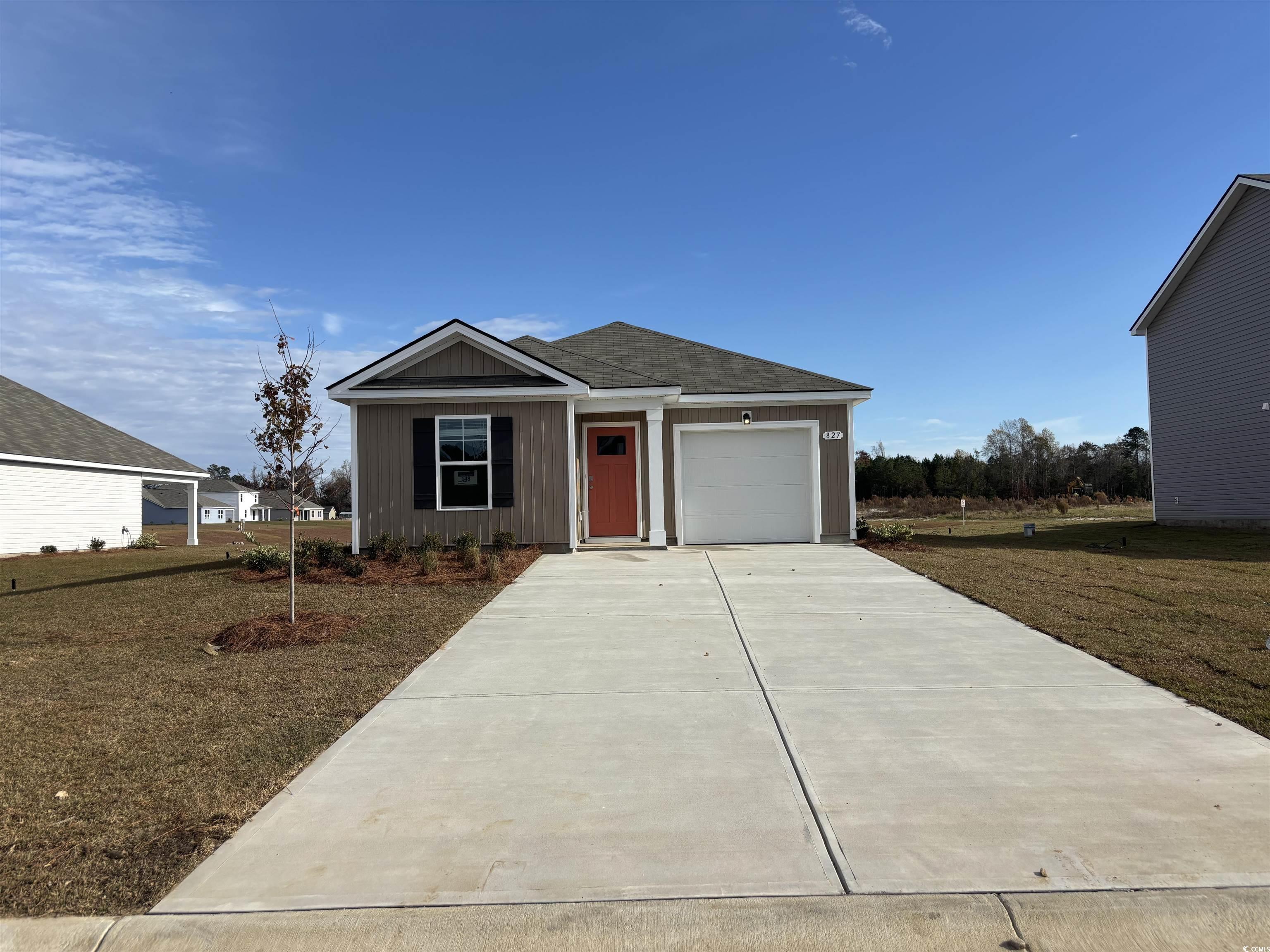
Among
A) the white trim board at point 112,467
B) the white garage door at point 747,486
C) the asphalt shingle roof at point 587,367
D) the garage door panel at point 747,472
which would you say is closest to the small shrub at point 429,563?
the asphalt shingle roof at point 587,367

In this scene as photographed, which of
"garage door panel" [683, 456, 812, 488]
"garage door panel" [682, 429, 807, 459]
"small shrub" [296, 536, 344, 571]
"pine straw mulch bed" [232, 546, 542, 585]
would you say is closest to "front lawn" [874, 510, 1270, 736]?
"garage door panel" [683, 456, 812, 488]

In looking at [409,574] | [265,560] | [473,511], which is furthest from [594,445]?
[265,560]

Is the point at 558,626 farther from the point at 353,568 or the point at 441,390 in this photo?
the point at 441,390

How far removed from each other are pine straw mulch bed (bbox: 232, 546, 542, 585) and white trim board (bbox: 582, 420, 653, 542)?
2393mm

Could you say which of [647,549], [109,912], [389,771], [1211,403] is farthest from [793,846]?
[1211,403]

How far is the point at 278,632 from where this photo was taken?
697 cm

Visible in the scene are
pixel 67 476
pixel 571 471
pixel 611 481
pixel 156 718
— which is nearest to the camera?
pixel 156 718

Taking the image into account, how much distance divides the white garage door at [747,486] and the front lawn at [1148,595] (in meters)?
1.96

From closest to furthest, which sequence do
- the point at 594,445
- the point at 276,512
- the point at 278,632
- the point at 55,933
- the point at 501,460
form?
the point at 55,933 → the point at 278,632 → the point at 501,460 → the point at 594,445 → the point at 276,512

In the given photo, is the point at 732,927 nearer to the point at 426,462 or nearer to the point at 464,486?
the point at 464,486

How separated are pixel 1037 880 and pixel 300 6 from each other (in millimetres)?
14108

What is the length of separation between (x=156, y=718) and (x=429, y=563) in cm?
617

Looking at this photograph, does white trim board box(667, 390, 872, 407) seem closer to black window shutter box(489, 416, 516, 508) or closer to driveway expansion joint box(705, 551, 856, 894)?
black window shutter box(489, 416, 516, 508)

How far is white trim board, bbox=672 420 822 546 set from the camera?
1411 cm
